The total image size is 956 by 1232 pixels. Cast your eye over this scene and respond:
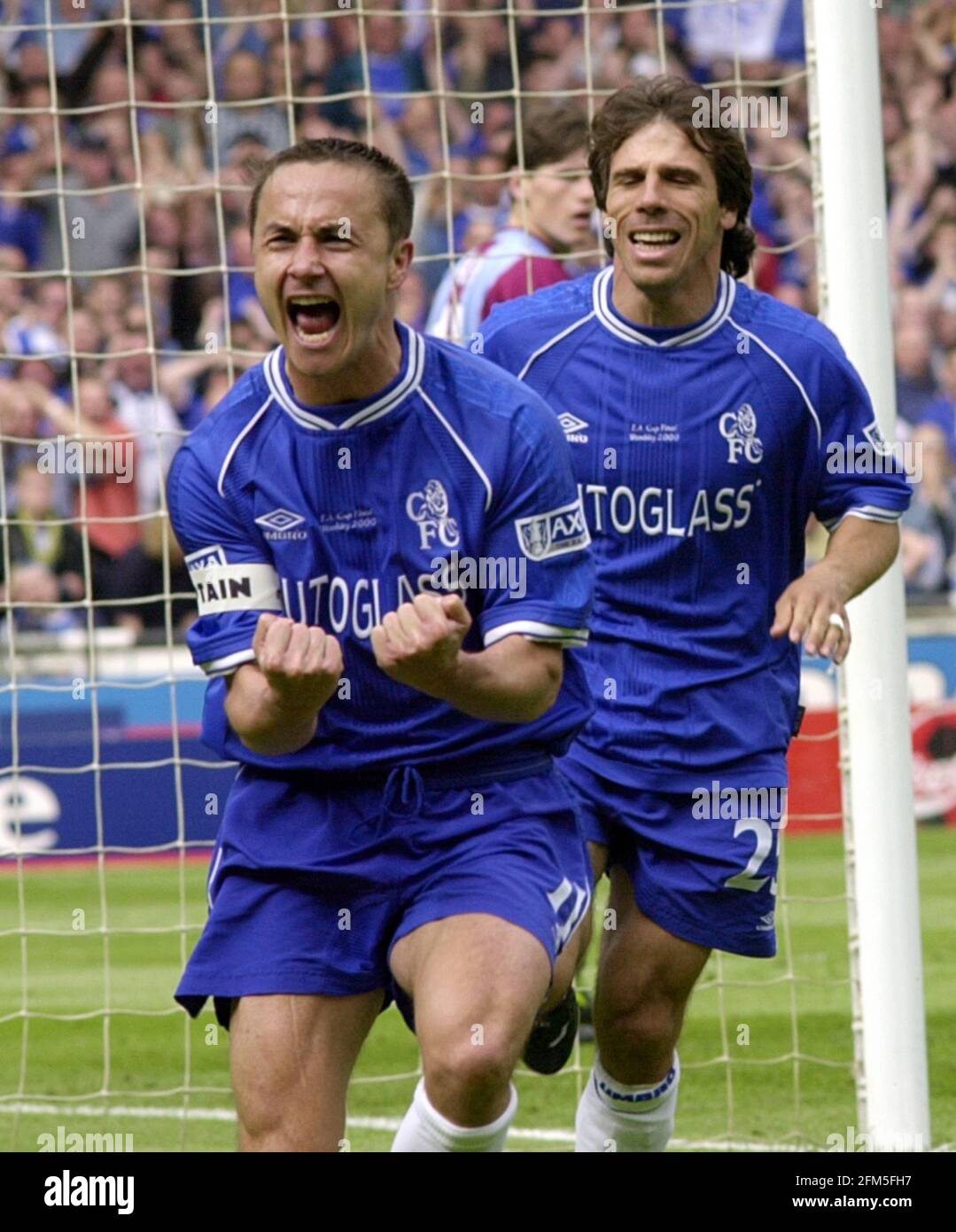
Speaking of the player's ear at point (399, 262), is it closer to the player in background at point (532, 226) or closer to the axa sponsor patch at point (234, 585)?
the axa sponsor patch at point (234, 585)

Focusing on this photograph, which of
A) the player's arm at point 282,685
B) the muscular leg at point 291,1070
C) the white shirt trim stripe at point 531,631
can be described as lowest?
the muscular leg at point 291,1070

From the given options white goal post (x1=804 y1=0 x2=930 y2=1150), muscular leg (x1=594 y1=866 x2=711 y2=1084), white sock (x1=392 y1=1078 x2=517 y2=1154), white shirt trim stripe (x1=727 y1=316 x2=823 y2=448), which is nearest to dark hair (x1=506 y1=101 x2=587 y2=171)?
white goal post (x1=804 y1=0 x2=930 y2=1150)

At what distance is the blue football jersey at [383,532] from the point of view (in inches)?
143

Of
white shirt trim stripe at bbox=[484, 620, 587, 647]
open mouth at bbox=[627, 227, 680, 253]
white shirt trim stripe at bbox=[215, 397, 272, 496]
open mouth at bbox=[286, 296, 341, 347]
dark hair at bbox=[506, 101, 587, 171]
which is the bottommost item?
white shirt trim stripe at bbox=[484, 620, 587, 647]

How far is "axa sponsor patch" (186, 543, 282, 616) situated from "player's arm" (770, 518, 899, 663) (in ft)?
3.09

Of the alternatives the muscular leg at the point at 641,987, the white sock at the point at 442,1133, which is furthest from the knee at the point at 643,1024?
the white sock at the point at 442,1133

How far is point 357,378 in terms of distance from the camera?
367 centimetres

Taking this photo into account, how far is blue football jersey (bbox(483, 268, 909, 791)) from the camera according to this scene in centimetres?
458

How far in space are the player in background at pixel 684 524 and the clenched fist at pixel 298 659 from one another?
4.40ft

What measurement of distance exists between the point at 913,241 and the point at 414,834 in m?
11.6

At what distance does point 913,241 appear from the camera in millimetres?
14516

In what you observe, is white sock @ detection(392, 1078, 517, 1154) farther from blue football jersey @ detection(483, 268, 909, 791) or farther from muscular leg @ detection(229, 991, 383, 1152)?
blue football jersey @ detection(483, 268, 909, 791)

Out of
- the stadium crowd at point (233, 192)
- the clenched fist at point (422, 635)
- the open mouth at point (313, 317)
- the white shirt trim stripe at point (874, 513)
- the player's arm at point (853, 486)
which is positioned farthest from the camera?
the stadium crowd at point (233, 192)
